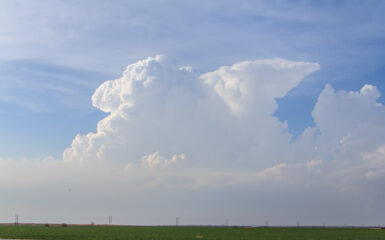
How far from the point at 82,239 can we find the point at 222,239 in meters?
28.3

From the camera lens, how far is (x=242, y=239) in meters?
88.6

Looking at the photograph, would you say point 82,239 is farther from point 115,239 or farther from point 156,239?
point 156,239

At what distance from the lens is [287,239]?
9419 centimetres

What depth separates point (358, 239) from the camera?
99000 millimetres

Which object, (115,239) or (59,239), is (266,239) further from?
(59,239)

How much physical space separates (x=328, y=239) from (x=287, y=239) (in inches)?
388

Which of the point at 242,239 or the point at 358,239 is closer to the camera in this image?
the point at 242,239

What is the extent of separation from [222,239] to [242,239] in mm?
4104

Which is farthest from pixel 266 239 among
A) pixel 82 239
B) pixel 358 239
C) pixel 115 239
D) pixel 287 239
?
pixel 82 239

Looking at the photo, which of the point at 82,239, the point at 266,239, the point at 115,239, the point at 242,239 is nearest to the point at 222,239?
the point at 242,239

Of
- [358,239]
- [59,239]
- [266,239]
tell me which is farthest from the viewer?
[358,239]

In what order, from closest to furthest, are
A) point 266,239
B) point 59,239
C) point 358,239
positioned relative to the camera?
point 59,239
point 266,239
point 358,239

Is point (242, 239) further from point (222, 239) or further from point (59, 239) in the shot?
point (59, 239)

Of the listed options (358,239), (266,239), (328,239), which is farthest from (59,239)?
(358,239)
